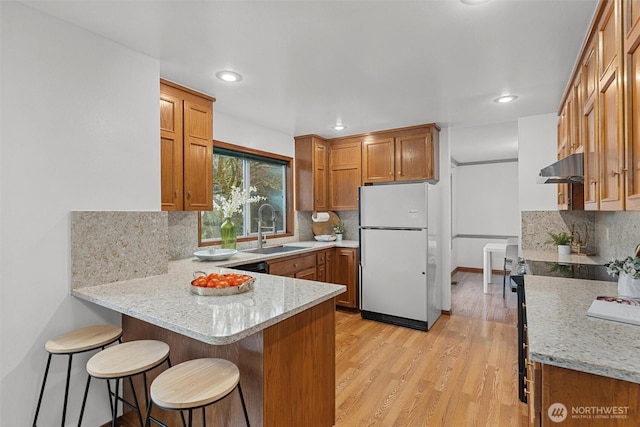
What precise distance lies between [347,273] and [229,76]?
275cm

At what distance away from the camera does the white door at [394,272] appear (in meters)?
3.62

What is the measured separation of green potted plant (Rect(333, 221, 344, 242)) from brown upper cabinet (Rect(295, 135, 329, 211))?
37cm

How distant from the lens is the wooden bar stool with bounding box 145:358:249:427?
1.20 meters

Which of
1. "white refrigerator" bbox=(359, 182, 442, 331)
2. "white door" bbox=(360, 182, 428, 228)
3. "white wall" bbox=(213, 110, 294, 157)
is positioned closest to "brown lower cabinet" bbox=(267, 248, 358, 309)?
"white refrigerator" bbox=(359, 182, 442, 331)

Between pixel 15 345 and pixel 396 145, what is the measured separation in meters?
3.83

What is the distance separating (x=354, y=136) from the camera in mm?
4453

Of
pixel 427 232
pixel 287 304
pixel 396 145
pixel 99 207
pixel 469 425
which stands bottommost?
pixel 469 425

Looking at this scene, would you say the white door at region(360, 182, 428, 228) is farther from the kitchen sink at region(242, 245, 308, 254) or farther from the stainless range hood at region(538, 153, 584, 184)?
the stainless range hood at region(538, 153, 584, 184)

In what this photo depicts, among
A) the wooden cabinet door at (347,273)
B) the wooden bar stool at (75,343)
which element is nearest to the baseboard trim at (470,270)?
the wooden cabinet door at (347,273)

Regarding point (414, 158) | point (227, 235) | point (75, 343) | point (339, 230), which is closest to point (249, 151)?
point (227, 235)

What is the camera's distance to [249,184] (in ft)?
13.1

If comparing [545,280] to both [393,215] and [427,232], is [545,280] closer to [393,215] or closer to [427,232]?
[427,232]

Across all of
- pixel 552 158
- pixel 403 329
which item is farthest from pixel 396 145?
pixel 403 329

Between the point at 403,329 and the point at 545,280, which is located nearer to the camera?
the point at 545,280
